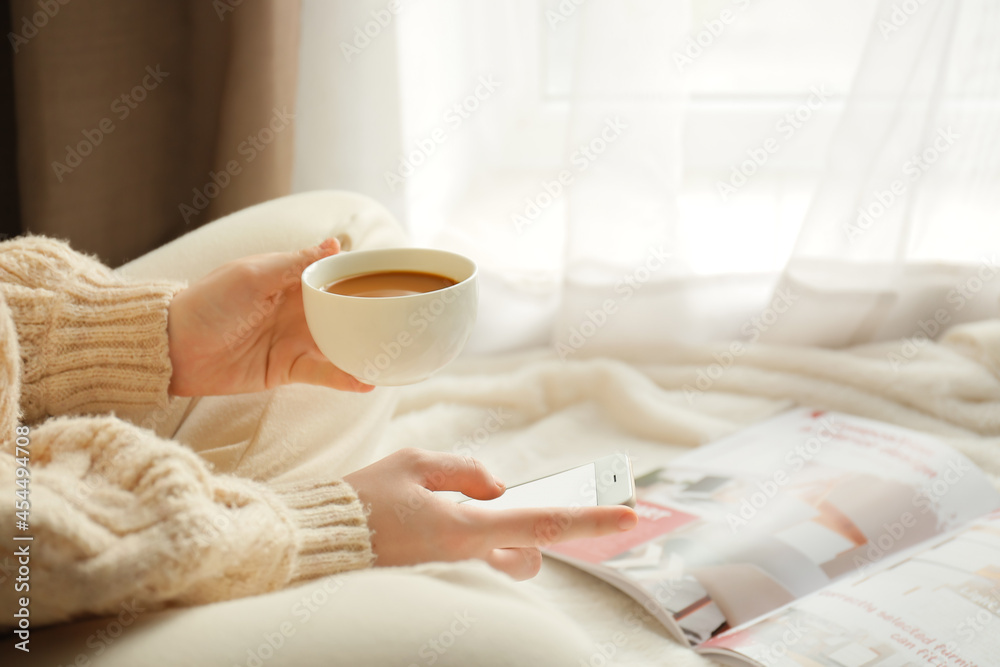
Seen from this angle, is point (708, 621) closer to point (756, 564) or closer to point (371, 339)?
point (756, 564)

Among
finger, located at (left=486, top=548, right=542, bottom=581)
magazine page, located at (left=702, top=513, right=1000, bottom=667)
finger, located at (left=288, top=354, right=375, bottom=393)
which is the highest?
finger, located at (left=288, top=354, right=375, bottom=393)

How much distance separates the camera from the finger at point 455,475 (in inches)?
25.2

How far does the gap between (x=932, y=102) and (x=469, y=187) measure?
0.76 metres

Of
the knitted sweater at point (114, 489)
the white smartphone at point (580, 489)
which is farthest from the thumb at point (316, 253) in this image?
the white smartphone at point (580, 489)

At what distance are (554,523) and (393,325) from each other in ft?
0.65

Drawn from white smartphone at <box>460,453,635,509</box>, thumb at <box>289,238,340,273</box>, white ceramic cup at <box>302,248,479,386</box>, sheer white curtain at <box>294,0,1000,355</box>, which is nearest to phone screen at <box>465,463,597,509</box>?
white smartphone at <box>460,453,635,509</box>

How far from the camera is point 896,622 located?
70 centimetres

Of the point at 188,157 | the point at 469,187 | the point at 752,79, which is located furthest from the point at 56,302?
the point at 752,79

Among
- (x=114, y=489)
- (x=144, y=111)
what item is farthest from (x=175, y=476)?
(x=144, y=111)

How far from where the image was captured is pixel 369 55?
1240mm

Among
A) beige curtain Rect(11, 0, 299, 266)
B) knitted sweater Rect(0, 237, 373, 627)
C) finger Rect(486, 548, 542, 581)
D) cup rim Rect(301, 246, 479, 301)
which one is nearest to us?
knitted sweater Rect(0, 237, 373, 627)

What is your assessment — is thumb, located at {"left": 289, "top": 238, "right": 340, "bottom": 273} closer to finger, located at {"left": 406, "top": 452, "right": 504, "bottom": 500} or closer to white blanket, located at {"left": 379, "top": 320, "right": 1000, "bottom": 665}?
finger, located at {"left": 406, "top": 452, "right": 504, "bottom": 500}

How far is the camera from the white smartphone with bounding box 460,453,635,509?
65cm

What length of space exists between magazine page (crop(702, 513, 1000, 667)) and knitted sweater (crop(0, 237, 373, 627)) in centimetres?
38
